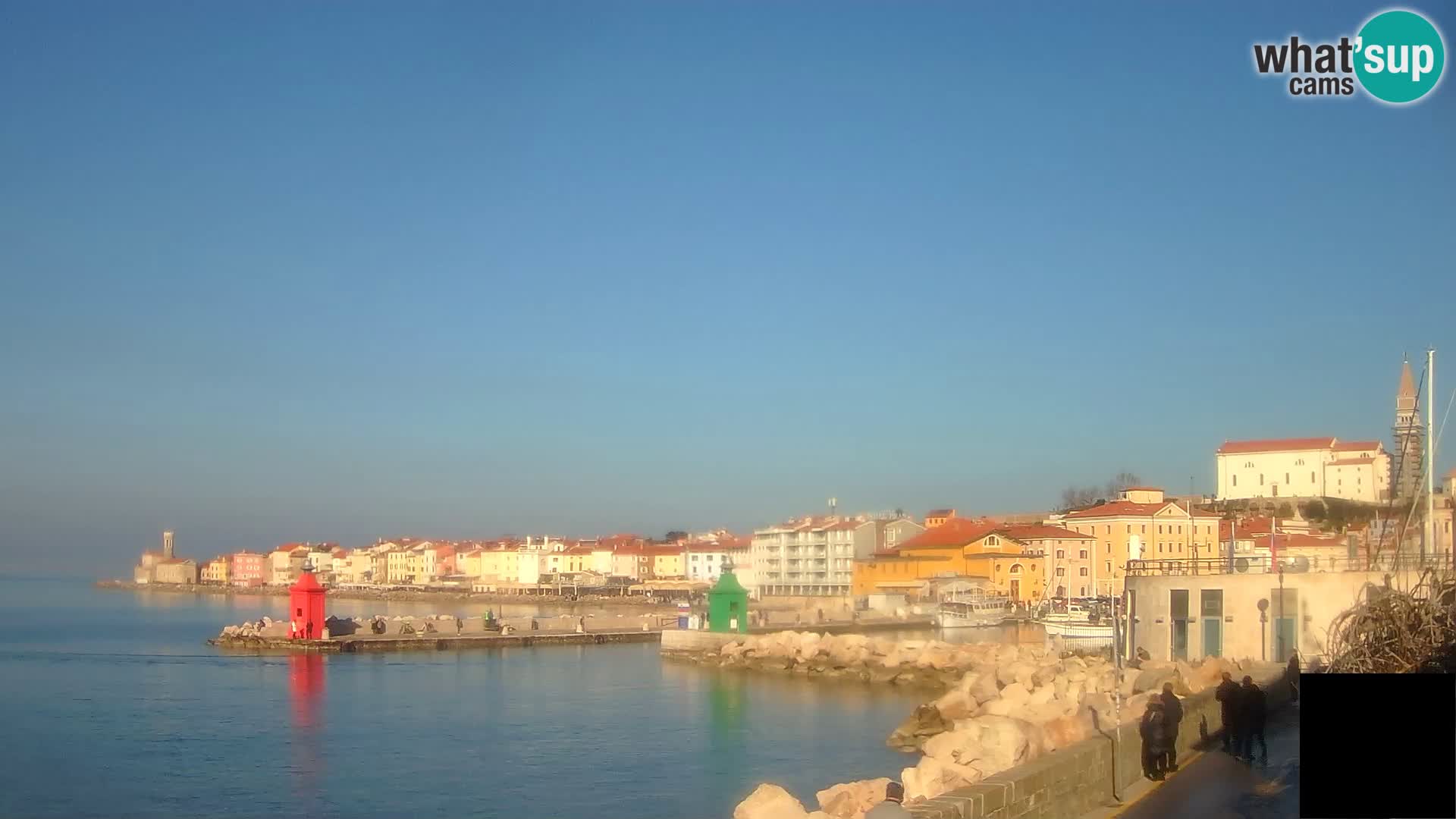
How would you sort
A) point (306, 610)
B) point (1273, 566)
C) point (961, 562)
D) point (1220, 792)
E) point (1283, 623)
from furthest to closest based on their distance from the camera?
point (961, 562), point (306, 610), point (1273, 566), point (1283, 623), point (1220, 792)

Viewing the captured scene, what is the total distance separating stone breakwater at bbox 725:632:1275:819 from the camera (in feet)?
37.8

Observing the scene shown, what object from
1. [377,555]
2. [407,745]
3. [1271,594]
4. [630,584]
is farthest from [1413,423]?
[377,555]

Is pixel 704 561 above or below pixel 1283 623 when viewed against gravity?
below

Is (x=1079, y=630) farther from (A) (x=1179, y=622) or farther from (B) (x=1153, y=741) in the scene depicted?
(B) (x=1153, y=741)

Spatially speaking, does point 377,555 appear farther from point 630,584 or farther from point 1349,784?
point 1349,784

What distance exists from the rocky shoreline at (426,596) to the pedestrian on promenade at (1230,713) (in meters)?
54.4

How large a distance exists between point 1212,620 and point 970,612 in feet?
87.4

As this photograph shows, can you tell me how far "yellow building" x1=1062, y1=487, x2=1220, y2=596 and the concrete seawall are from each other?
60.4 feet

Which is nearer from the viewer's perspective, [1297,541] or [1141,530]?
[1297,541]

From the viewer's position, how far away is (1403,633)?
5621 millimetres

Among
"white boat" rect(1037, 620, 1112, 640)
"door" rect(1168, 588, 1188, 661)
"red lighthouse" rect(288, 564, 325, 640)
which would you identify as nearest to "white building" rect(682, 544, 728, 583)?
"red lighthouse" rect(288, 564, 325, 640)

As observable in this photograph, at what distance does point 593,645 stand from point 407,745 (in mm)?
22666

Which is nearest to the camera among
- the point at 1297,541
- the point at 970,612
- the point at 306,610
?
the point at 1297,541

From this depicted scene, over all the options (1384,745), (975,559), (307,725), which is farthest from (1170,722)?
(975,559)
